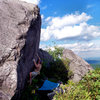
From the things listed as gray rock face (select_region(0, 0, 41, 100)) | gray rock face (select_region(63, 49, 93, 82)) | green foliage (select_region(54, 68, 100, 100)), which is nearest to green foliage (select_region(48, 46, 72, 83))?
gray rock face (select_region(63, 49, 93, 82))

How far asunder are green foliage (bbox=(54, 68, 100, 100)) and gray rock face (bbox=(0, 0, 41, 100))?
79.1 inches

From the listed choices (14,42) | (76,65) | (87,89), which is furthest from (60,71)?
(87,89)

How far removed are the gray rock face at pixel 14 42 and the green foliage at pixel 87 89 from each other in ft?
6.60

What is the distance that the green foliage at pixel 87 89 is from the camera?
4387mm

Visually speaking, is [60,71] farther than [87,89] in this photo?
Yes

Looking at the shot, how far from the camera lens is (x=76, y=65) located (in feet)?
52.4

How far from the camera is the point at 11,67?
18.9 ft

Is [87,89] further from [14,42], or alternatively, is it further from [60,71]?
[60,71]

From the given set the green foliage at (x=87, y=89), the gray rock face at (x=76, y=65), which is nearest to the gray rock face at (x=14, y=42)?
the green foliage at (x=87, y=89)

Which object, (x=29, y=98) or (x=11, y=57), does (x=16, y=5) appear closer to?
(x=11, y=57)

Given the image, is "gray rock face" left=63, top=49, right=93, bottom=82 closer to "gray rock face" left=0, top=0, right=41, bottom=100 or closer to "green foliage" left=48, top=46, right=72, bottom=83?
"green foliage" left=48, top=46, right=72, bottom=83

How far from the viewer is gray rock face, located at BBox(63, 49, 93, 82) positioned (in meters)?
15.1

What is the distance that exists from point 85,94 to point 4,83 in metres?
3.07

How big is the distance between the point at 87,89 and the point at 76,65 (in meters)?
11.5
